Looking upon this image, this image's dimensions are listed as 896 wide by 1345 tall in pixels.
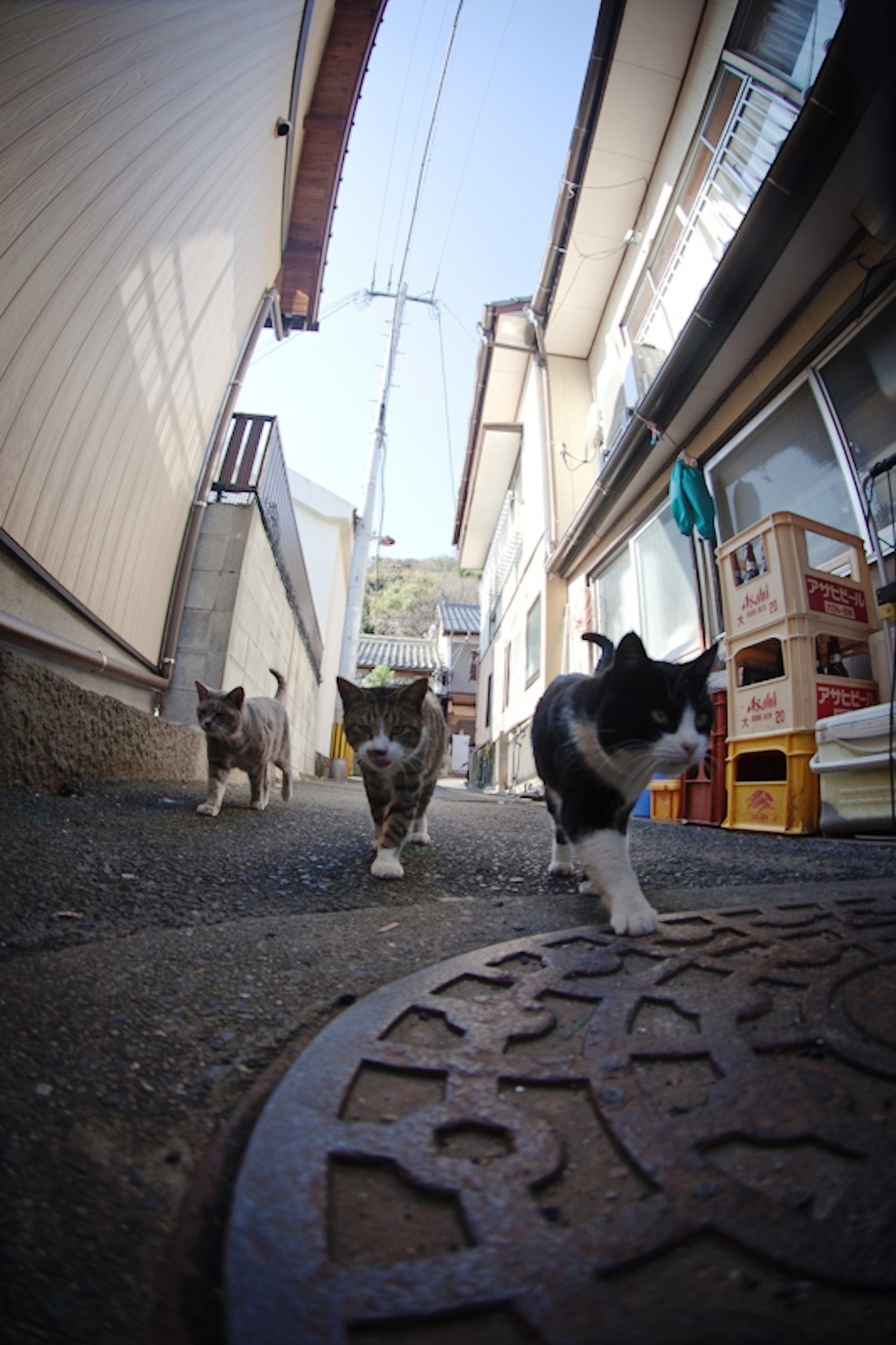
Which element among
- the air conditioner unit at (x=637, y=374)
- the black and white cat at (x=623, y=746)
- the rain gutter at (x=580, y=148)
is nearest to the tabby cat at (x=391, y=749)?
the black and white cat at (x=623, y=746)

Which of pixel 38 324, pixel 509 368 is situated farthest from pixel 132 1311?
pixel 509 368

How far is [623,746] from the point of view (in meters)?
1.85

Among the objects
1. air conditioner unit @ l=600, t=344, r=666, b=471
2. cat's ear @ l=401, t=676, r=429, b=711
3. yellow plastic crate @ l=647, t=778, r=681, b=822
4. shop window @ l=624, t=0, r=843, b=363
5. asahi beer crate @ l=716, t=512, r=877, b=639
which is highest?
shop window @ l=624, t=0, r=843, b=363

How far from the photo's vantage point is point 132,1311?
0.51m

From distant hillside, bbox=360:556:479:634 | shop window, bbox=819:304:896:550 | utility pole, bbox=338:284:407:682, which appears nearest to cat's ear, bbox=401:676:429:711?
shop window, bbox=819:304:896:550

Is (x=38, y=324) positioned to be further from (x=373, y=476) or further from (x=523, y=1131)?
(x=373, y=476)

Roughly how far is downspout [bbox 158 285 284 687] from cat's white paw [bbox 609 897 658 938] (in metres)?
4.07

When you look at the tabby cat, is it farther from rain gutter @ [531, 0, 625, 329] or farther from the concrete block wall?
rain gutter @ [531, 0, 625, 329]

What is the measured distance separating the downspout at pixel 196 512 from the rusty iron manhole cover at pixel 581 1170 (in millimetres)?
4209

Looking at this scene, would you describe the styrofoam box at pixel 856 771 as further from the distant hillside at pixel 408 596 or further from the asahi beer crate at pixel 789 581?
the distant hillside at pixel 408 596

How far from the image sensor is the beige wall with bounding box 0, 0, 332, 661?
2410 mm

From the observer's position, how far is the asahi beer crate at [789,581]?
11.2ft

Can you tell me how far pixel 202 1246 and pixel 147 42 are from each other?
4271 millimetres

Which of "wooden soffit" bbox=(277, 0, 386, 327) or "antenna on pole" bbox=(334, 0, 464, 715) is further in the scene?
"antenna on pole" bbox=(334, 0, 464, 715)
